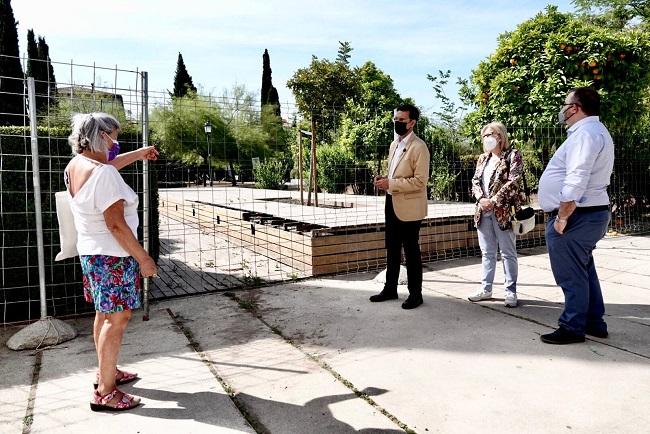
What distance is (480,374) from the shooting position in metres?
2.75

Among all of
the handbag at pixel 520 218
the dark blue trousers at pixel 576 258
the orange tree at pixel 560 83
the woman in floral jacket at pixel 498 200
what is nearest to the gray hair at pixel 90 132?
the dark blue trousers at pixel 576 258

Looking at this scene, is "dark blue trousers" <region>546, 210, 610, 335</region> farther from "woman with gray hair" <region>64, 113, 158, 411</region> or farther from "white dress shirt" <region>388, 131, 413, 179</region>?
"woman with gray hair" <region>64, 113, 158, 411</region>

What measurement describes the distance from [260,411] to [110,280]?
101 centimetres

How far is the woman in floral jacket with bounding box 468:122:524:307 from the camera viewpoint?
12.9ft

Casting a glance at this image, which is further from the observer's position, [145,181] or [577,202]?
[145,181]

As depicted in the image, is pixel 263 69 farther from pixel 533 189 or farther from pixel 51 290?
pixel 51 290

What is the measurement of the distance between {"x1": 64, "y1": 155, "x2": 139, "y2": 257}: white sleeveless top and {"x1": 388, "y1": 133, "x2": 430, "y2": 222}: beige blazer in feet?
7.25

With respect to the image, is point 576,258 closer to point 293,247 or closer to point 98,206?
point 98,206

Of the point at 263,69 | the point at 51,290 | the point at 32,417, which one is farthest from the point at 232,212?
Answer: the point at 263,69

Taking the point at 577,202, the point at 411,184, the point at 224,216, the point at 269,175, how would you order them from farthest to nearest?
the point at 269,175 < the point at 224,216 < the point at 411,184 < the point at 577,202

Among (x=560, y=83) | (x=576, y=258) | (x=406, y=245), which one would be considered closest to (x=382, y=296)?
(x=406, y=245)

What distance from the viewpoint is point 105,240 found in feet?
7.67

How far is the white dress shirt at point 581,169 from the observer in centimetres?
290

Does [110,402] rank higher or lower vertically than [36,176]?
lower
